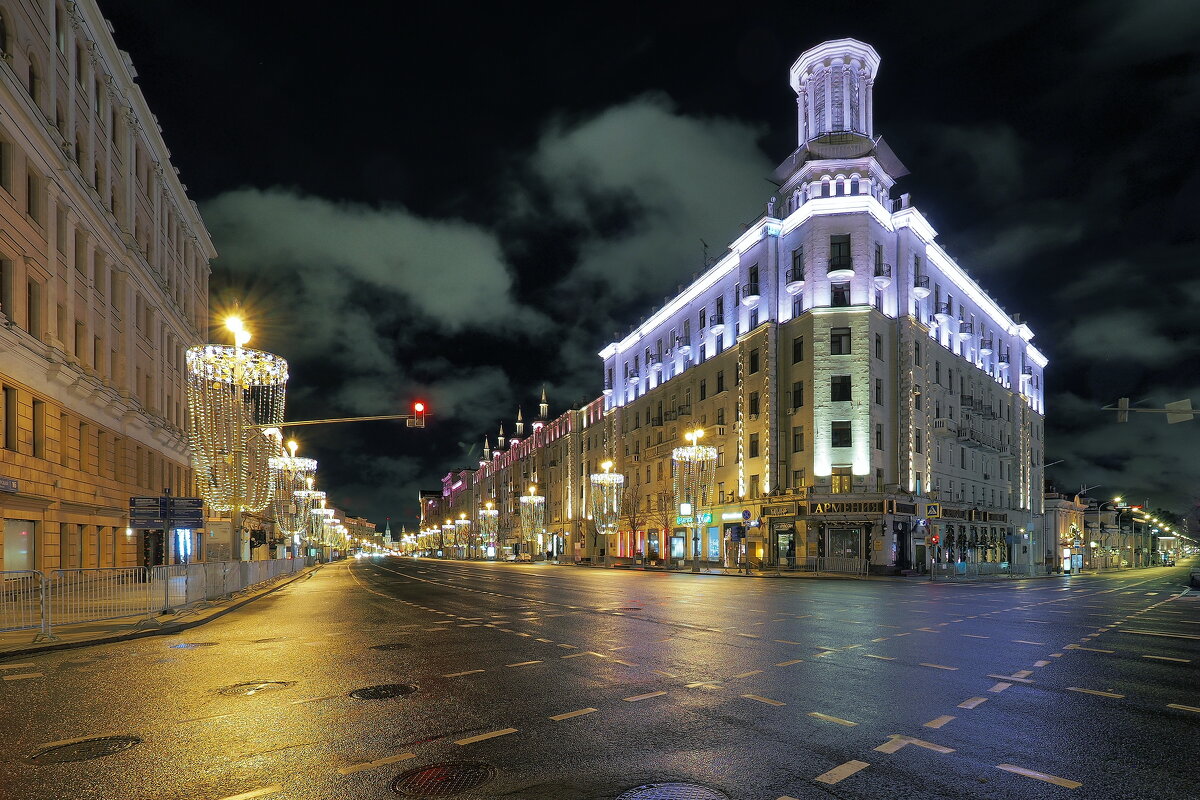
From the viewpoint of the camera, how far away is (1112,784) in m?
5.93

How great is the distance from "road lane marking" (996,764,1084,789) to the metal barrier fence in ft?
52.0

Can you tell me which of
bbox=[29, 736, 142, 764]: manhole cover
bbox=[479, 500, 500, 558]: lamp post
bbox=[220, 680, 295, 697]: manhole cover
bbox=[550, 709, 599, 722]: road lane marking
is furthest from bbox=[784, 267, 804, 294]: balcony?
bbox=[479, 500, 500, 558]: lamp post

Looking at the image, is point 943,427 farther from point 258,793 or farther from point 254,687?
point 258,793

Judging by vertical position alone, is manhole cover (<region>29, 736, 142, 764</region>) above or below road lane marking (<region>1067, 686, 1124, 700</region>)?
above

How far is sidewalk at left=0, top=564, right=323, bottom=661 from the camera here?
44.0 feet

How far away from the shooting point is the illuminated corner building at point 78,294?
77.1ft

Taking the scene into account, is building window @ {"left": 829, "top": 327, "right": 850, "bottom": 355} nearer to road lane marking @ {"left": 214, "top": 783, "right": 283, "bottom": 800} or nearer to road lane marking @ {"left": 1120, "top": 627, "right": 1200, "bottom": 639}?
road lane marking @ {"left": 1120, "top": 627, "right": 1200, "bottom": 639}

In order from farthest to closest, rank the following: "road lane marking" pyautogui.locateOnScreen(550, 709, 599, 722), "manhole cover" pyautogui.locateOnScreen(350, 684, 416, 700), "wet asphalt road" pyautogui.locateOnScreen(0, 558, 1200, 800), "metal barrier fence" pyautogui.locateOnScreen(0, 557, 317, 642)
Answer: "metal barrier fence" pyautogui.locateOnScreen(0, 557, 317, 642) < "manhole cover" pyautogui.locateOnScreen(350, 684, 416, 700) < "road lane marking" pyautogui.locateOnScreen(550, 709, 599, 722) < "wet asphalt road" pyautogui.locateOnScreen(0, 558, 1200, 800)

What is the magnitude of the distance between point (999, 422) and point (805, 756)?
71.2m

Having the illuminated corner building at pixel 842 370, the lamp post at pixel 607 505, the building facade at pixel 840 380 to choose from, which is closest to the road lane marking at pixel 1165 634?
the building facade at pixel 840 380

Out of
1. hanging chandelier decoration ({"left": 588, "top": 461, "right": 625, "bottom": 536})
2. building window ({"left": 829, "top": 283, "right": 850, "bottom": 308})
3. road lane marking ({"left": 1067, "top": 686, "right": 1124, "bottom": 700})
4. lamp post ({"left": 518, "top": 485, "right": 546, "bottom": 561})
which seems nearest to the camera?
road lane marking ({"left": 1067, "top": 686, "right": 1124, "bottom": 700})

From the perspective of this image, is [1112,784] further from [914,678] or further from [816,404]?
[816,404]

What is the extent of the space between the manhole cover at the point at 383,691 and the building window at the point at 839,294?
47.2 metres

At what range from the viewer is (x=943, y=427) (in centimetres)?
5597
